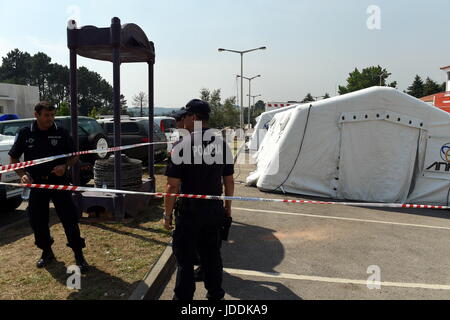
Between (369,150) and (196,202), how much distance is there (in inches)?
251

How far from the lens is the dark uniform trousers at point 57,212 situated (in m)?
3.82

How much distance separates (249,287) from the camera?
385cm

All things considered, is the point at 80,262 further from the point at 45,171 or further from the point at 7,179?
the point at 7,179

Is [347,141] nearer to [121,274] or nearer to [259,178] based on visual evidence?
[259,178]

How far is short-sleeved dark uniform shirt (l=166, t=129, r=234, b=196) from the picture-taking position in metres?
2.95

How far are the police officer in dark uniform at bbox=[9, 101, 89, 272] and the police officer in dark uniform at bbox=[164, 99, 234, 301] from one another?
57.6 inches

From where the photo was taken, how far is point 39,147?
3.82m

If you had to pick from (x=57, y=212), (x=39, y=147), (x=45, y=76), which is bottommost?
(x=57, y=212)

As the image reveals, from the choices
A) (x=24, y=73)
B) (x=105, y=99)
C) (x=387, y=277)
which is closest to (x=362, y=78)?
(x=105, y=99)

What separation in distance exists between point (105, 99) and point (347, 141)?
112m

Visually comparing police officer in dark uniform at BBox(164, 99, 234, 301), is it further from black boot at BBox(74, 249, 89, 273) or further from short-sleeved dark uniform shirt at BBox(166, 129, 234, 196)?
black boot at BBox(74, 249, 89, 273)

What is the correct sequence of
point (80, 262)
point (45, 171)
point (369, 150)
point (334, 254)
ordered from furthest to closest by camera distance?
point (369, 150) < point (334, 254) < point (80, 262) < point (45, 171)

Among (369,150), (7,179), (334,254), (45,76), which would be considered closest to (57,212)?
(7,179)

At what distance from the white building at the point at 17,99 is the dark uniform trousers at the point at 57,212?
45217 millimetres
